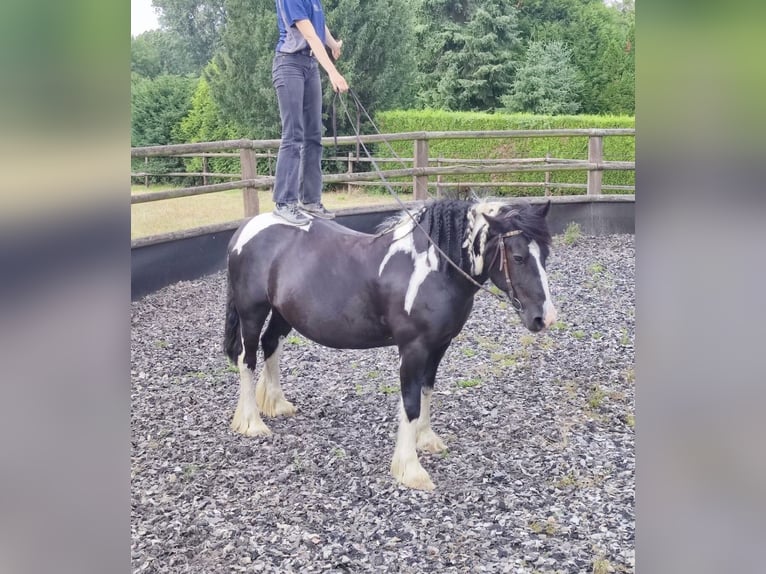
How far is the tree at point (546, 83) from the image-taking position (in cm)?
Answer: 332

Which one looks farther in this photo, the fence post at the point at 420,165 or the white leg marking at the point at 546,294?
the fence post at the point at 420,165

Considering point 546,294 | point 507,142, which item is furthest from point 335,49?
point 507,142

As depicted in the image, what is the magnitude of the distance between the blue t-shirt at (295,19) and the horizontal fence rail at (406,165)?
439 mm

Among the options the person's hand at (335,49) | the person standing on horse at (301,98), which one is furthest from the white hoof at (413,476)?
the person's hand at (335,49)

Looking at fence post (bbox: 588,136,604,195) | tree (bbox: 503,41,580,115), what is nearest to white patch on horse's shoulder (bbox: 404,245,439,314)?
tree (bbox: 503,41,580,115)

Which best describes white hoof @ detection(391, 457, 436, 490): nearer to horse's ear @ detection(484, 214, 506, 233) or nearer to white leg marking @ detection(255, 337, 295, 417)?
white leg marking @ detection(255, 337, 295, 417)

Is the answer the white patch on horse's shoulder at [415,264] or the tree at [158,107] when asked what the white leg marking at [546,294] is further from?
the tree at [158,107]

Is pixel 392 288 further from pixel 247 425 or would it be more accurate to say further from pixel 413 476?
pixel 247 425

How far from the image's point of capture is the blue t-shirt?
2746 millimetres

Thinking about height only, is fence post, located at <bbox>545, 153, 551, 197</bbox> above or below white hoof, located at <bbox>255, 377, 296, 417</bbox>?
above

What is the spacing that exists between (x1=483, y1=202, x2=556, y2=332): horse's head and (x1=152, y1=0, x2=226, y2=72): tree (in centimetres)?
155
